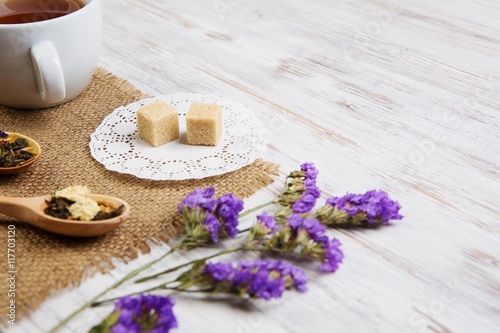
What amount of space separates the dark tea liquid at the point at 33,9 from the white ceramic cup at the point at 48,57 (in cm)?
4

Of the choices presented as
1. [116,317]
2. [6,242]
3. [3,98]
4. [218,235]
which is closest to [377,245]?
[218,235]

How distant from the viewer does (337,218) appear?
89 cm

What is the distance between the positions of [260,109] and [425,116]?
286 mm

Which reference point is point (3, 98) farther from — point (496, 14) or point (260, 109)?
point (496, 14)

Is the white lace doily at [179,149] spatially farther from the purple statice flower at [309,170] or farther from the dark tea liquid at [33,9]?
the dark tea liquid at [33,9]

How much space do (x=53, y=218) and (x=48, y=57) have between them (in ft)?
1.04

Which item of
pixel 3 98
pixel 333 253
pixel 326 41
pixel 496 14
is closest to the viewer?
pixel 333 253

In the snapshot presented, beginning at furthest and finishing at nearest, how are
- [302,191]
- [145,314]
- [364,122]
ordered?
[364,122], [302,191], [145,314]

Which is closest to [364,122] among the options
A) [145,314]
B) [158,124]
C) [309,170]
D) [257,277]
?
[309,170]

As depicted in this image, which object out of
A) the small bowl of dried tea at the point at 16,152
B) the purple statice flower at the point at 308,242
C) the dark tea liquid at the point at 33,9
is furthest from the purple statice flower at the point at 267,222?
the dark tea liquid at the point at 33,9

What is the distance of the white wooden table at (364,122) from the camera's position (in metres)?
0.78

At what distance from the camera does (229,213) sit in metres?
0.86

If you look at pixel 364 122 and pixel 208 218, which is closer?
pixel 208 218

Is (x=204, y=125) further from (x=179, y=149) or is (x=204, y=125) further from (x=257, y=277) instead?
(x=257, y=277)
